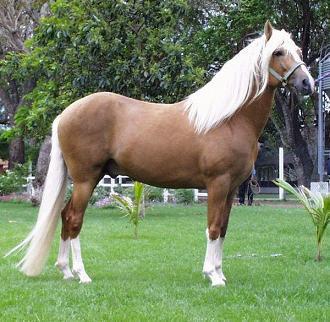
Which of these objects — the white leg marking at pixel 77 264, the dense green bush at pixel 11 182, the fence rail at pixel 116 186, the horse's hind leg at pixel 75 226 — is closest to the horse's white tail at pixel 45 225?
the horse's hind leg at pixel 75 226

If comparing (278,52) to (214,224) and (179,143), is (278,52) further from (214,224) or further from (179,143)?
(214,224)

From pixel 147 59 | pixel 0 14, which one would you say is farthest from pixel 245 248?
pixel 0 14

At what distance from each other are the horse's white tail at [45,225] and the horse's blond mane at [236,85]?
1495 mm

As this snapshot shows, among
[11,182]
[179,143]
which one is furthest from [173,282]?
[11,182]

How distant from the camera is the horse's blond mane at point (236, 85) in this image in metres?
5.96

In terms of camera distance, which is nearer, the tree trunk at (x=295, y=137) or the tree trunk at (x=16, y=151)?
the tree trunk at (x=295, y=137)

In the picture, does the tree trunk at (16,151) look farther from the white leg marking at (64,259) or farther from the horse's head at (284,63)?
the horse's head at (284,63)

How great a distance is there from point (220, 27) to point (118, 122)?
62.4ft

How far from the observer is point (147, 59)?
13523 millimetres

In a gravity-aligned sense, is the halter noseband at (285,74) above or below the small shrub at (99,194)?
above

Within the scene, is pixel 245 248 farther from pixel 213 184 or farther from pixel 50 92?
pixel 50 92

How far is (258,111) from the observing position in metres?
6.13

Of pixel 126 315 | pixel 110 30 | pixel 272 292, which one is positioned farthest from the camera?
pixel 110 30

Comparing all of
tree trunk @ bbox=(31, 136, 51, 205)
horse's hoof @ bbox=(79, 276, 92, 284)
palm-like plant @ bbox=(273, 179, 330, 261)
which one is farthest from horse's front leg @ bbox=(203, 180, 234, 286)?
tree trunk @ bbox=(31, 136, 51, 205)
